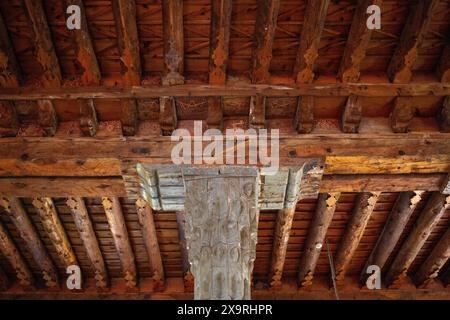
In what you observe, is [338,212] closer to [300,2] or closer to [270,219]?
[270,219]

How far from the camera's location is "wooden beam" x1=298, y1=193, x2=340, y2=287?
510 centimetres

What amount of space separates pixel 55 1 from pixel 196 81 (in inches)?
51.8

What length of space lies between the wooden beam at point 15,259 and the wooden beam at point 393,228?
5.09 metres

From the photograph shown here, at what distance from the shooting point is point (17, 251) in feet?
19.6

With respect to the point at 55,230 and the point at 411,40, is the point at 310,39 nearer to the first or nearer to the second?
the point at 411,40

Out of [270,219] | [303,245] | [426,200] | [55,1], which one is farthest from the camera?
[303,245]

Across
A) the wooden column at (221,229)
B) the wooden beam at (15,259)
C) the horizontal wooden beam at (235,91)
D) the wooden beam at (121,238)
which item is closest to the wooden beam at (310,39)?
the horizontal wooden beam at (235,91)

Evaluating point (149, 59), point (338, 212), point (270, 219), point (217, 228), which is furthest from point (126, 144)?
point (338, 212)

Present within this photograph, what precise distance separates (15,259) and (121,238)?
1.64 meters

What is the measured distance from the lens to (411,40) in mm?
3500

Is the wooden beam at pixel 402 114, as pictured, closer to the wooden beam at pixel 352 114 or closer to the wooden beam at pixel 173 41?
the wooden beam at pixel 352 114

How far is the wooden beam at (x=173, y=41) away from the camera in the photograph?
11.0 feet

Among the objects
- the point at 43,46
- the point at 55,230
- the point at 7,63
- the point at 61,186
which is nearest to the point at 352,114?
the point at 43,46

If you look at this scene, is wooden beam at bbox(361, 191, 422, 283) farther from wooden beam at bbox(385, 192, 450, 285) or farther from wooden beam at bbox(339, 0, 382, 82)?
wooden beam at bbox(339, 0, 382, 82)
